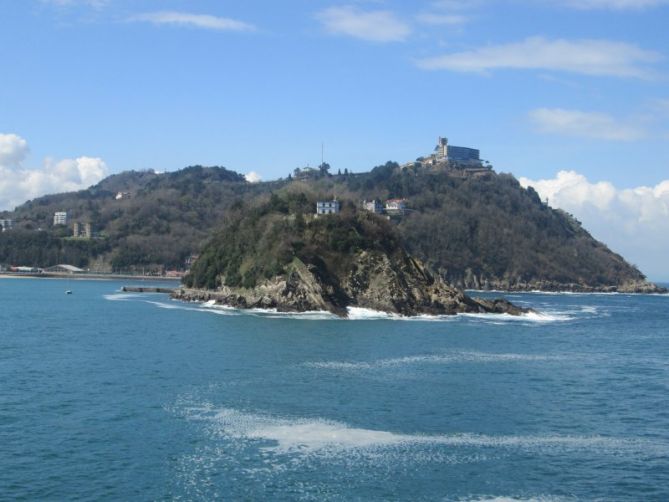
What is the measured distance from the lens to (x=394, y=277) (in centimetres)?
9375

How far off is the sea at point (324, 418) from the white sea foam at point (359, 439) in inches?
Answer: 4.7

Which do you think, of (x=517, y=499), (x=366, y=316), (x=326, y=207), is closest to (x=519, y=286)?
(x=326, y=207)

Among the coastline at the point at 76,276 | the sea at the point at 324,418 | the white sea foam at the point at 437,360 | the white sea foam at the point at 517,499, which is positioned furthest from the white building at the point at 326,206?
the white sea foam at the point at 517,499

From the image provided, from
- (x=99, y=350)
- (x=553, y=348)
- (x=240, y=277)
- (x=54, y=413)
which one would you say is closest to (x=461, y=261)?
(x=240, y=277)

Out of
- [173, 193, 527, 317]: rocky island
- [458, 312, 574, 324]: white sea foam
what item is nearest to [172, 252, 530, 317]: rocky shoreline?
[173, 193, 527, 317]: rocky island

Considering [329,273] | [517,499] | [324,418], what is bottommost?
[517,499]

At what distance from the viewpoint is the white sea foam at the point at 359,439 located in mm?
29953

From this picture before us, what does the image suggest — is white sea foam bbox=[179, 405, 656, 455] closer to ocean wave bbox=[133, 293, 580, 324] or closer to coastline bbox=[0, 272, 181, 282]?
ocean wave bbox=[133, 293, 580, 324]

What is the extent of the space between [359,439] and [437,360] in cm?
2235

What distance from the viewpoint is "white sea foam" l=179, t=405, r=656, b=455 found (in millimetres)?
29953

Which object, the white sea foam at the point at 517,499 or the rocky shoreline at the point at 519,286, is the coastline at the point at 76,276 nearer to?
the rocky shoreline at the point at 519,286

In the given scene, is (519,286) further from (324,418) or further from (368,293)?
(324,418)

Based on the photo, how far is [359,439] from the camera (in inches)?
1212

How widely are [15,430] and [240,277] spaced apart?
7315 cm
